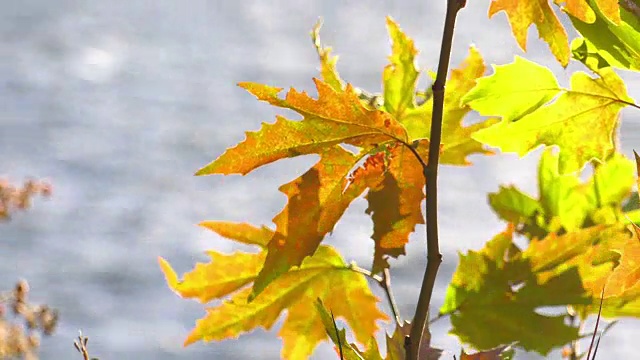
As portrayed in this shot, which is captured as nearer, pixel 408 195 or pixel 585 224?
pixel 408 195

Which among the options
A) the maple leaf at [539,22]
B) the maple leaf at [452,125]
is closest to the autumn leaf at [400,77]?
the maple leaf at [452,125]

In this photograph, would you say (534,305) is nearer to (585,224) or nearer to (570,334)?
(570,334)

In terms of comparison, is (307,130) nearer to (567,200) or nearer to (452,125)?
(452,125)

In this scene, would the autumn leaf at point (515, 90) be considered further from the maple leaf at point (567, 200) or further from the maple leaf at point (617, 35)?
the maple leaf at point (567, 200)

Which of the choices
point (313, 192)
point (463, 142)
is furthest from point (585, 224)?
point (313, 192)

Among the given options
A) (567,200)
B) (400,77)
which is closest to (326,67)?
(400,77)

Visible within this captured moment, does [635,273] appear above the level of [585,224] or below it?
below

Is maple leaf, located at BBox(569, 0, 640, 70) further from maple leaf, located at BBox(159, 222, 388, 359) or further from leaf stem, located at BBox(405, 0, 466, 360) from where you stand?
maple leaf, located at BBox(159, 222, 388, 359)
